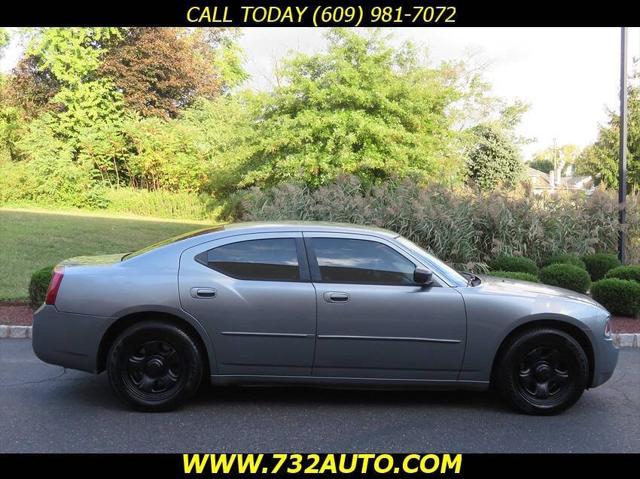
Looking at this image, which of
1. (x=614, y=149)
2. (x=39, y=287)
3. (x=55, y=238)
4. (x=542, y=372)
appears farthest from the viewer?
(x=614, y=149)

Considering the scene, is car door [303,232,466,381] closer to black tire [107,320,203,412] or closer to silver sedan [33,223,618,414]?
silver sedan [33,223,618,414]

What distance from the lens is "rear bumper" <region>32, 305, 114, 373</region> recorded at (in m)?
4.54

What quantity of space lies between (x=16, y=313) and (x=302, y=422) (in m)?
5.15

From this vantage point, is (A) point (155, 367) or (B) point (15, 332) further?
(B) point (15, 332)

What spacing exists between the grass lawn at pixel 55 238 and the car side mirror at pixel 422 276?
680cm

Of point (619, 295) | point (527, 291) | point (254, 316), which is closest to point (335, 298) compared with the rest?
point (254, 316)

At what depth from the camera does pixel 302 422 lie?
14.5ft

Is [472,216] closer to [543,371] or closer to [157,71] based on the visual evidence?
[543,371]

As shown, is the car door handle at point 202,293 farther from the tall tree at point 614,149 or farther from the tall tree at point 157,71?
the tall tree at point 614,149

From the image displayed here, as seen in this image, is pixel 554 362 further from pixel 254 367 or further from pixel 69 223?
pixel 69 223

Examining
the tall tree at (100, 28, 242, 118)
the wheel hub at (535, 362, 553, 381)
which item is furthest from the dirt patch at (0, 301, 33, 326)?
the tall tree at (100, 28, 242, 118)

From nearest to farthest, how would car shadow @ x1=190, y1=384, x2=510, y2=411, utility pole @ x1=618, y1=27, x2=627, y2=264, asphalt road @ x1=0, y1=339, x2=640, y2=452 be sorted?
1. asphalt road @ x1=0, y1=339, x2=640, y2=452
2. car shadow @ x1=190, y1=384, x2=510, y2=411
3. utility pole @ x1=618, y1=27, x2=627, y2=264

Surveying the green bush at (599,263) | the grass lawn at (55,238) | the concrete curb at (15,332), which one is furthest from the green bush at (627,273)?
the grass lawn at (55,238)

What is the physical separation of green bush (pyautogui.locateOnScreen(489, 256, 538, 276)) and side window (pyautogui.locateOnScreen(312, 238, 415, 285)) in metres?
5.53
